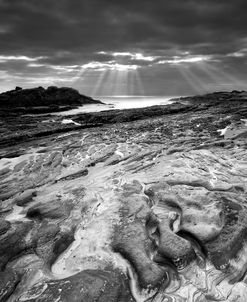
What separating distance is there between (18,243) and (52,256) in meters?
1.32

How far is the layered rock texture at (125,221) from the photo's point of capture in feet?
25.9

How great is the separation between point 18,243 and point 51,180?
19.9ft

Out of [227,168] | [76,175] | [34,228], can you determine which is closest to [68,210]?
[34,228]

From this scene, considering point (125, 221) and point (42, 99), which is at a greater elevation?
point (125, 221)

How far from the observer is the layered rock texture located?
7883mm

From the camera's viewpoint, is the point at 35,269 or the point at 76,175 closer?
the point at 35,269

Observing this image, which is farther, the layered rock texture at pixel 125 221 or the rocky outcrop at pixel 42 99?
the rocky outcrop at pixel 42 99

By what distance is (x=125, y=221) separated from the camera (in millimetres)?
10664

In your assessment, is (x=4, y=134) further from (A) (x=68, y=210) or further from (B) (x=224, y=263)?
(B) (x=224, y=263)

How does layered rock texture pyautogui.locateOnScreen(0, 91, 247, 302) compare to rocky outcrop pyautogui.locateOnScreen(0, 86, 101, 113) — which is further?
rocky outcrop pyautogui.locateOnScreen(0, 86, 101, 113)

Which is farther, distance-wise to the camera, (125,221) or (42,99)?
(42,99)

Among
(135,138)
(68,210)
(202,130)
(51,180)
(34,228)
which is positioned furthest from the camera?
(202,130)

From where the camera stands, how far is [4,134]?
2533 cm

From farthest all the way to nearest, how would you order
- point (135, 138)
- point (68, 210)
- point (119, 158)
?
point (135, 138) → point (119, 158) → point (68, 210)
